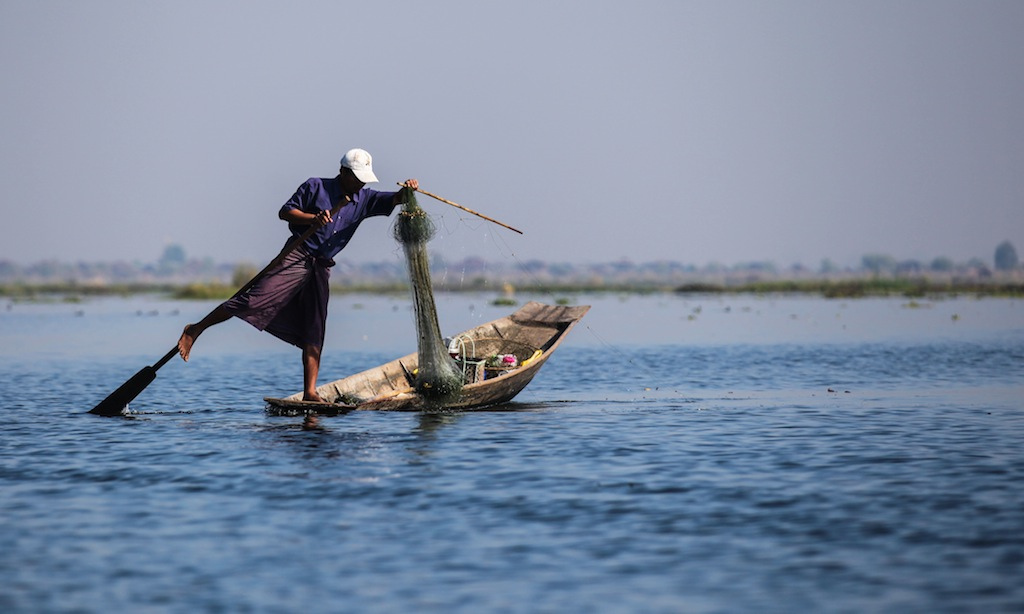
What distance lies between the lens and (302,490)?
836 centimetres

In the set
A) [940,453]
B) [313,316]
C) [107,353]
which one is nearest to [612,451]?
[940,453]

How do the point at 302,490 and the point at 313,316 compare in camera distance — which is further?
the point at 313,316

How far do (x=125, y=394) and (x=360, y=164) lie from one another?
367 cm

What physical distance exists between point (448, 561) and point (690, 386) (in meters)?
11.1

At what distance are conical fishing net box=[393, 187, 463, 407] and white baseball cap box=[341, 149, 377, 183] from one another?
0.44m

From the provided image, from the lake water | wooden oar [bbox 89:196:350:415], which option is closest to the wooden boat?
the lake water

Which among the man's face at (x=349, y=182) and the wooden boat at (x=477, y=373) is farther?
the wooden boat at (x=477, y=373)

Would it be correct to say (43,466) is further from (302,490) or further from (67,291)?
(67,291)

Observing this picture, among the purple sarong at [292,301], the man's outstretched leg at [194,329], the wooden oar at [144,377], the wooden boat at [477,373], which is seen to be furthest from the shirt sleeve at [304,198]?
the wooden boat at [477,373]

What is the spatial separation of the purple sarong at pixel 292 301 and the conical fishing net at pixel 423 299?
854 mm

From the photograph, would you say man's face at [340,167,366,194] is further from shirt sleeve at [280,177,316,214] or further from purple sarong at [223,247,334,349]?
purple sarong at [223,247,334,349]

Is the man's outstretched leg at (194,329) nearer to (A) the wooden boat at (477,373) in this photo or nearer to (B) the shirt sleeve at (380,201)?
(A) the wooden boat at (477,373)

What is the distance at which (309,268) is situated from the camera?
1197cm

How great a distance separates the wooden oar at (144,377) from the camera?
11.6 meters
